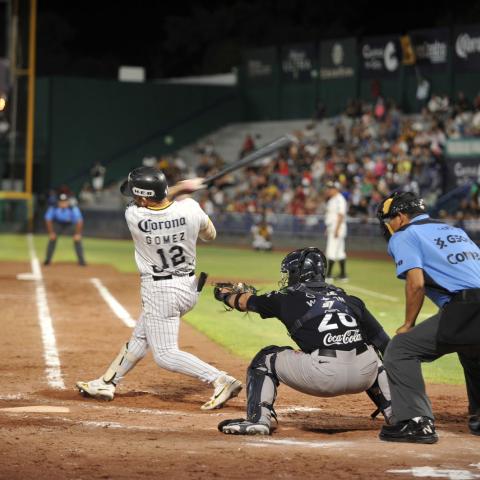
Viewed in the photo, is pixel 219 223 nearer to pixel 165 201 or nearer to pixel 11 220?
pixel 11 220

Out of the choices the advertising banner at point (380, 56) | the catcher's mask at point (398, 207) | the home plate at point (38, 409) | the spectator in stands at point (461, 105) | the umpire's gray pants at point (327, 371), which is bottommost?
the home plate at point (38, 409)

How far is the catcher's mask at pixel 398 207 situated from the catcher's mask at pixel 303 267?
1.80 ft

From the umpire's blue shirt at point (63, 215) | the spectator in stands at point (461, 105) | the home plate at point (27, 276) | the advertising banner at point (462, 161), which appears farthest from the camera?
the spectator in stands at point (461, 105)

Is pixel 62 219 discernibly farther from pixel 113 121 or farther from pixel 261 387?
pixel 113 121

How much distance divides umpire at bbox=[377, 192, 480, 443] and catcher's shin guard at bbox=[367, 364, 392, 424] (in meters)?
0.34

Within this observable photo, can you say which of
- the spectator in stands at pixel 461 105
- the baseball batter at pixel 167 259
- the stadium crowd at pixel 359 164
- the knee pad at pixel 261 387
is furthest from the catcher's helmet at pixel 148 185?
the spectator in stands at pixel 461 105

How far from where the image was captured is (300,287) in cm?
A: 746

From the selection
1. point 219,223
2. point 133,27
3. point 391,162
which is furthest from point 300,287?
point 133,27

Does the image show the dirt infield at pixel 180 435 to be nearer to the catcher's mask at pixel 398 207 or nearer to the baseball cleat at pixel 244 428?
the baseball cleat at pixel 244 428

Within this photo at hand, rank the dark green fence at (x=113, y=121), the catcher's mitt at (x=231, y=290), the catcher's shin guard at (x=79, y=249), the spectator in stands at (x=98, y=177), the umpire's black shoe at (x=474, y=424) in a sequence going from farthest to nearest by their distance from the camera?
1. the dark green fence at (x=113, y=121)
2. the spectator in stands at (x=98, y=177)
3. the catcher's shin guard at (x=79, y=249)
4. the umpire's black shoe at (x=474, y=424)
5. the catcher's mitt at (x=231, y=290)

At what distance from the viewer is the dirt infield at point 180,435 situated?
6391 mm

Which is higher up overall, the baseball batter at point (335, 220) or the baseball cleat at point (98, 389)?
the baseball batter at point (335, 220)

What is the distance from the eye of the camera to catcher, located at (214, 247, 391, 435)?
24.2ft

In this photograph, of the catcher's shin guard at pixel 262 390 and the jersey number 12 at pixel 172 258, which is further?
the jersey number 12 at pixel 172 258
